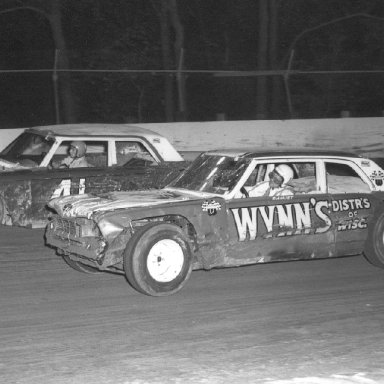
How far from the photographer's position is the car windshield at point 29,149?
10562 millimetres

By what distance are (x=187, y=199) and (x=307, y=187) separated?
4.98 ft

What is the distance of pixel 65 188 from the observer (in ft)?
33.4

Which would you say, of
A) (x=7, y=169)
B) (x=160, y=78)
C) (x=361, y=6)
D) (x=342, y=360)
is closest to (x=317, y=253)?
(x=342, y=360)

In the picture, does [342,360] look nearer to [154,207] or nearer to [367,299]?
[367,299]

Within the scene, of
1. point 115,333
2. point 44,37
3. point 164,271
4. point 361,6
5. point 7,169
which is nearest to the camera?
point 115,333

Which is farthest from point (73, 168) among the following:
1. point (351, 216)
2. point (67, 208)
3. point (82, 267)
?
point (351, 216)

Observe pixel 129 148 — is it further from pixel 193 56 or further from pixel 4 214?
pixel 193 56

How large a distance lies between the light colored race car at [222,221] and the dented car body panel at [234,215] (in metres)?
0.01

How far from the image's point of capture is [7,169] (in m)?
10.4

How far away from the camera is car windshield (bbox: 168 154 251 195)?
7805 mm

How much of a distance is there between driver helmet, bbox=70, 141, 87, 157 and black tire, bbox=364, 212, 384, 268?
4.34 metres

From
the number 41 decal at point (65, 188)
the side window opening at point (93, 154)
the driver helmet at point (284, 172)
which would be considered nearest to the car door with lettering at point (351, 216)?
the driver helmet at point (284, 172)

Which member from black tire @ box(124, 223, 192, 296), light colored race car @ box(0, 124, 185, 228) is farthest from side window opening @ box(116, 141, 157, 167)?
black tire @ box(124, 223, 192, 296)

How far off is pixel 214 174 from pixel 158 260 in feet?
4.54
